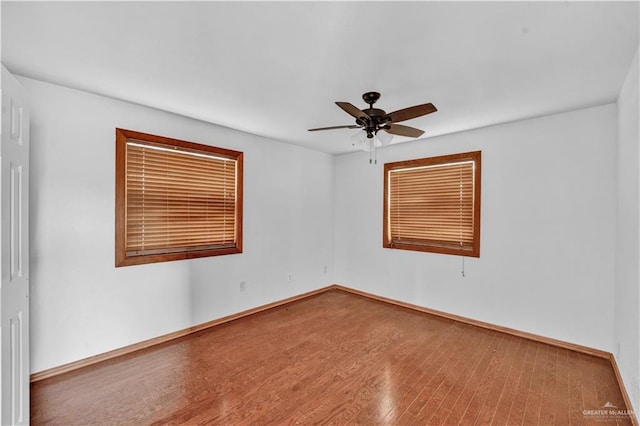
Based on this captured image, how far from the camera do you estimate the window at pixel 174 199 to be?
116 inches

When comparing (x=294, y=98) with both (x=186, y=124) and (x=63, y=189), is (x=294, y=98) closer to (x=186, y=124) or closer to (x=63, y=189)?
(x=186, y=124)

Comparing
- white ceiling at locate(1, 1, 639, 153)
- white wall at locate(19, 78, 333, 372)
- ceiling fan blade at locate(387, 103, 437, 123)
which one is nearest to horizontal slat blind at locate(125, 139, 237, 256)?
white wall at locate(19, 78, 333, 372)

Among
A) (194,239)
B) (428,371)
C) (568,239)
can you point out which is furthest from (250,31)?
(568,239)

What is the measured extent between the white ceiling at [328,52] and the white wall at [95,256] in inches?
11.4

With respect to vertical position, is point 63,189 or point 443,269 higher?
point 63,189

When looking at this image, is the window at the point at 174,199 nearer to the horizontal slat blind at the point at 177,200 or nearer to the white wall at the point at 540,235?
the horizontal slat blind at the point at 177,200

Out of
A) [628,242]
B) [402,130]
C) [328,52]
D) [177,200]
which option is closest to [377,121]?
[402,130]

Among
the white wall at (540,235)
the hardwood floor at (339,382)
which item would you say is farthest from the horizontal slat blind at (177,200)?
the white wall at (540,235)

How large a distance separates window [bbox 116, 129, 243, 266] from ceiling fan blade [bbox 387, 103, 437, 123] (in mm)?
2308

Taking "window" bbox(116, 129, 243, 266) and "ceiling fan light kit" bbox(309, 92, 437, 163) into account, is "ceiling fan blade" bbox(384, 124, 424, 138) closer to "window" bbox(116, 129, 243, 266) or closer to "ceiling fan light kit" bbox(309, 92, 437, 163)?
"ceiling fan light kit" bbox(309, 92, 437, 163)

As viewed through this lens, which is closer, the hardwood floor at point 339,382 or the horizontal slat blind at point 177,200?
the hardwood floor at point 339,382

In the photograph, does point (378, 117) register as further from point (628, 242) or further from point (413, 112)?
point (628, 242)

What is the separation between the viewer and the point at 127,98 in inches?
111

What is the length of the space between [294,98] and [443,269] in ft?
9.74
